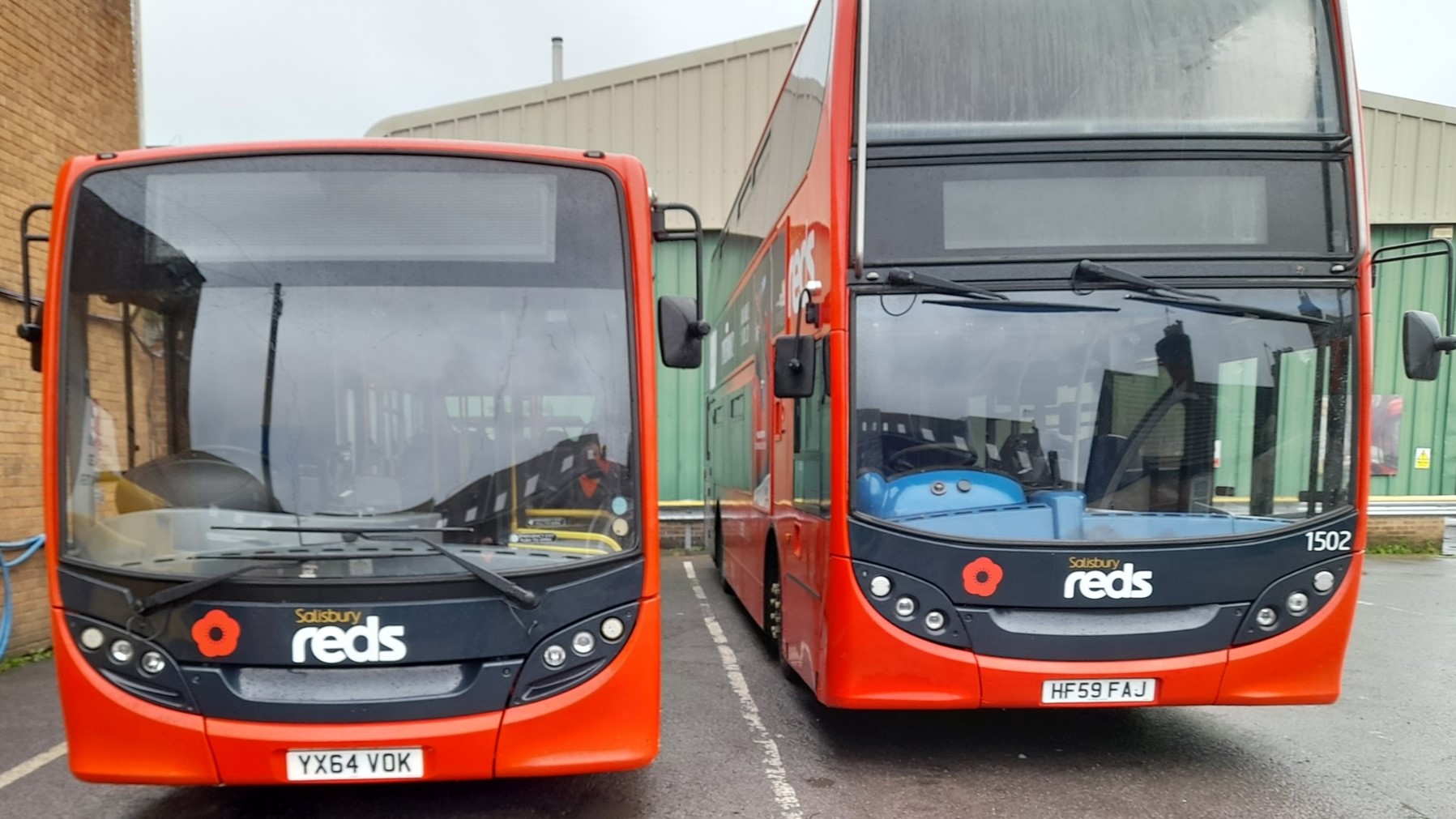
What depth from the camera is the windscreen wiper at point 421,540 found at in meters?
3.39

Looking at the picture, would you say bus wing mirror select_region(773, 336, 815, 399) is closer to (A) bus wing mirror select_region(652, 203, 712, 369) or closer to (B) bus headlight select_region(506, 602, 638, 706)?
(A) bus wing mirror select_region(652, 203, 712, 369)

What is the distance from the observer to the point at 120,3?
27.0 ft

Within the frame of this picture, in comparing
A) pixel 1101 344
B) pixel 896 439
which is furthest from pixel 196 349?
pixel 1101 344

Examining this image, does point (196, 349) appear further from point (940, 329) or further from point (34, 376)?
point (34, 376)

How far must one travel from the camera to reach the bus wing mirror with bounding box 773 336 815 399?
441cm

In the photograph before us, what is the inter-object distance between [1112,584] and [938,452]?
3.12 feet

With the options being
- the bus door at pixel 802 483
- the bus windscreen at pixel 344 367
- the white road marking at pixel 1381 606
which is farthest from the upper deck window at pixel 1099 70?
the white road marking at pixel 1381 606

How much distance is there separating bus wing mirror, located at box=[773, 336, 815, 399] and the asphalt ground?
1.83m

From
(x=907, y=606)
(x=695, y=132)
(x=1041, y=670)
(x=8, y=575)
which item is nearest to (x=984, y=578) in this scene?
(x=907, y=606)

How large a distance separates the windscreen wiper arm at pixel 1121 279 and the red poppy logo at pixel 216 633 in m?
3.69

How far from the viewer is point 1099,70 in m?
4.40

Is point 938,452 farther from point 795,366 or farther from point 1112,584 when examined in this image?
point 1112,584

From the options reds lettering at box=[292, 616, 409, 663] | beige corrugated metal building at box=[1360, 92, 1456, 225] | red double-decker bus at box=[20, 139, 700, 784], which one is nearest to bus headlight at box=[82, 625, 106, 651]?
red double-decker bus at box=[20, 139, 700, 784]

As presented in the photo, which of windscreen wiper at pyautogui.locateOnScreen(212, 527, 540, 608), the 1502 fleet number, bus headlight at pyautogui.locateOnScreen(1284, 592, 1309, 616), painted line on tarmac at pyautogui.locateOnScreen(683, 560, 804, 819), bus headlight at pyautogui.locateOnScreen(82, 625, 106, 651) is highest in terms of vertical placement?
windscreen wiper at pyautogui.locateOnScreen(212, 527, 540, 608)
